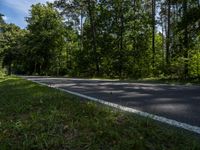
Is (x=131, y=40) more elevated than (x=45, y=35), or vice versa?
(x=45, y=35)

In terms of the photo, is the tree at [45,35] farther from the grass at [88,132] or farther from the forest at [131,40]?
the grass at [88,132]

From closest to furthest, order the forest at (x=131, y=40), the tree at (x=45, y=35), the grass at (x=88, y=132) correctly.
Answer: the grass at (x=88, y=132), the forest at (x=131, y=40), the tree at (x=45, y=35)

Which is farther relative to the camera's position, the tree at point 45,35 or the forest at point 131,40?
the tree at point 45,35

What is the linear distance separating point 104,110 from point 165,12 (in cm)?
4087

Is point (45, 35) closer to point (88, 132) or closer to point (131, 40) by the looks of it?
point (131, 40)

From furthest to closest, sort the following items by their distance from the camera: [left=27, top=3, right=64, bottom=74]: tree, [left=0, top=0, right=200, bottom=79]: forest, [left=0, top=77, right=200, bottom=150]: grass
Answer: [left=27, top=3, right=64, bottom=74]: tree
[left=0, top=0, right=200, bottom=79]: forest
[left=0, top=77, right=200, bottom=150]: grass

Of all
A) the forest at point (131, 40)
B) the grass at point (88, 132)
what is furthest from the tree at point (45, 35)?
the grass at point (88, 132)

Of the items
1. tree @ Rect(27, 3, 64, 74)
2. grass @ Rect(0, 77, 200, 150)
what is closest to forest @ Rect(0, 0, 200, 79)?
tree @ Rect(27, 3, 64, 74)

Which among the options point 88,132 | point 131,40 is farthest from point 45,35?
point 88,132

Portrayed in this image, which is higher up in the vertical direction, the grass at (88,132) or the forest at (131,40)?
the forest at (131,40)

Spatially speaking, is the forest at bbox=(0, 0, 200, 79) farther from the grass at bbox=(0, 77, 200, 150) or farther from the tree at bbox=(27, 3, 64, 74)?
the grass at bbox=(0, 77, 200, 150)

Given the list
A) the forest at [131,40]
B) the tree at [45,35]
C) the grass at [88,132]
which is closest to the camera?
the grass at [88,132]

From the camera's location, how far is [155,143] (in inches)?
180

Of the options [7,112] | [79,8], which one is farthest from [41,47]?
[7,112]
